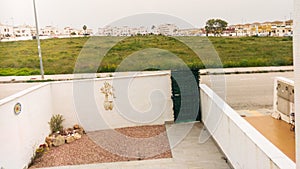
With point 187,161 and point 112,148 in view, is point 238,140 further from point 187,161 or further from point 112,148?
point 112,148

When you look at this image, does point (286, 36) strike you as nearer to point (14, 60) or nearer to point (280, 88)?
point (280, 88)

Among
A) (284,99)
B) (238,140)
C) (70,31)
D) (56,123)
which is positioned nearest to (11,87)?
(70,31)

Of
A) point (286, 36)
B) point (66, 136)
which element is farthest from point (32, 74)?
point (286, 36)

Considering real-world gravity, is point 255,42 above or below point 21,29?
below

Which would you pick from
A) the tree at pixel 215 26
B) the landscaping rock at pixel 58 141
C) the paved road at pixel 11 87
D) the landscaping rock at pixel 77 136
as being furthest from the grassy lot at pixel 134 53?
the landscaping rock at pixel 58 141

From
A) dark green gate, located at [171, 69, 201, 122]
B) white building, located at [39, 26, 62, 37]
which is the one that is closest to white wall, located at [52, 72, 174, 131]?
dark green gate, located at [171, 69, 201, 122]
